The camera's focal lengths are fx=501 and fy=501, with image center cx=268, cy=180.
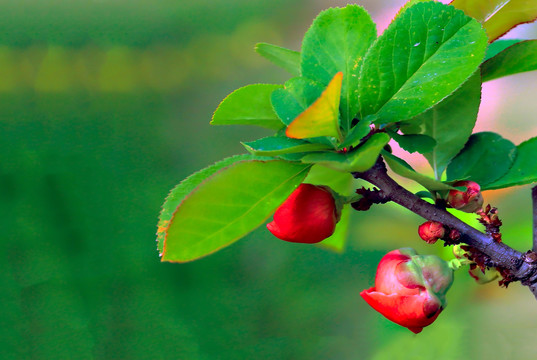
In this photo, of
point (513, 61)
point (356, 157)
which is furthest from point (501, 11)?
point (356, 157)

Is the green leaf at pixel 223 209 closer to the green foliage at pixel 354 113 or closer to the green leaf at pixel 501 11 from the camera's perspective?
the green foliage at pixel 354 113

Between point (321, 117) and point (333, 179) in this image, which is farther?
point (333, 179)

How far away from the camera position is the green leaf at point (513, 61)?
0.23m

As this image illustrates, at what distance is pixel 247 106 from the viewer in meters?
0.23

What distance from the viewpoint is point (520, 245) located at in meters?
0.74

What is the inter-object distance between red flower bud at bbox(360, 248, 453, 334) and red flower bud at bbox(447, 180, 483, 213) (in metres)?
0.03

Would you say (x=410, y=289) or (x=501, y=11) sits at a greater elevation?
(x=501, y=11)

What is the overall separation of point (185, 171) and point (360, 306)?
355 millimetres

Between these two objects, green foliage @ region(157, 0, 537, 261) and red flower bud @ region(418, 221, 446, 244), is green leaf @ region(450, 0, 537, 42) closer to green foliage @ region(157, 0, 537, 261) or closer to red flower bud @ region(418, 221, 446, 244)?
green foliage @ region(157, 0, 537, 261)

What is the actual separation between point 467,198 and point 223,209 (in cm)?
11

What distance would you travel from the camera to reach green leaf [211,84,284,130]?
229 mm

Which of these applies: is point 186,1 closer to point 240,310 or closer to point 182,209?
point 240,310

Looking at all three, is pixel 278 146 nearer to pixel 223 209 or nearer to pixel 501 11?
pixel 223 209

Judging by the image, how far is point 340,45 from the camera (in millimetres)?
214
